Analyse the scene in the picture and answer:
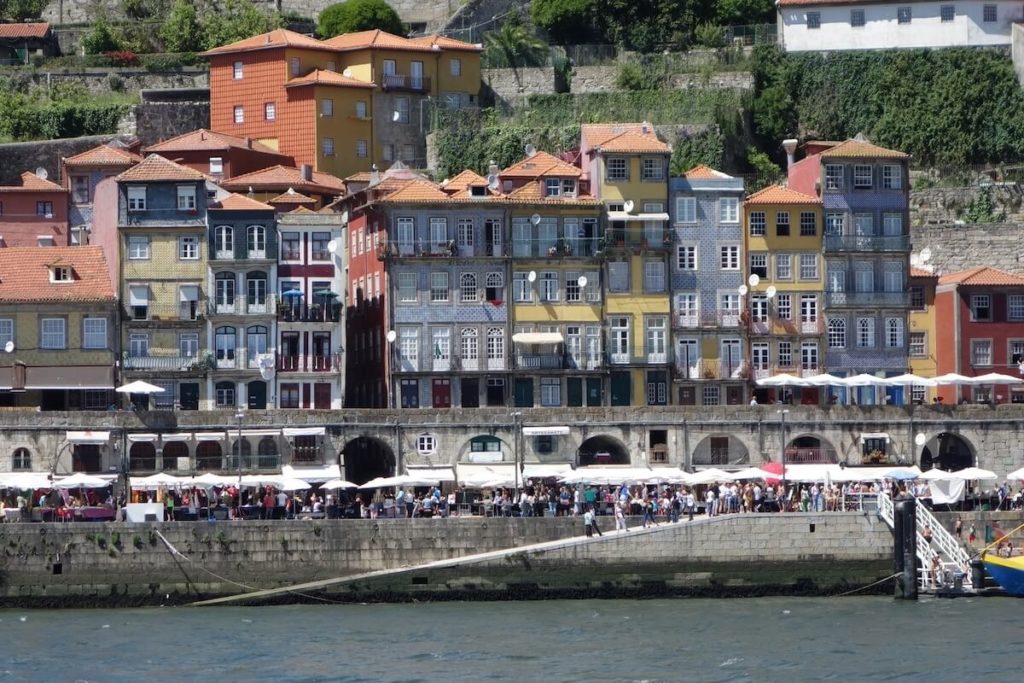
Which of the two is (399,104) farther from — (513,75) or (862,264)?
(862,264)

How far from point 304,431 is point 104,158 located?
1961 cm

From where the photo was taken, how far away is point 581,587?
7525 cm

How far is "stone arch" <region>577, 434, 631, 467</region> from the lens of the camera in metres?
85.2

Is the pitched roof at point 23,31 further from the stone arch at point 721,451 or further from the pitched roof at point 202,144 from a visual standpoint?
the stone arch at point 721,451

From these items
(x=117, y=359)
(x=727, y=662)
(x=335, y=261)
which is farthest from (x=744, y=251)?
(x=727, y=662)

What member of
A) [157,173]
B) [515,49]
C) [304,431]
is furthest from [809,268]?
[515,49]

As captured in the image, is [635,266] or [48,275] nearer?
[48,275]

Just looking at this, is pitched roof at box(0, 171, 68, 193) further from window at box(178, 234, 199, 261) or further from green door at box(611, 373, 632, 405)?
green door at box(611, 373, 632, 405)

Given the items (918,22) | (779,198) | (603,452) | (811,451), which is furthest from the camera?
(918,22)

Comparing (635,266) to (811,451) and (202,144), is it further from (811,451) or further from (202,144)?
(202,144)

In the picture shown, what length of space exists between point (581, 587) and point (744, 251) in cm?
1936

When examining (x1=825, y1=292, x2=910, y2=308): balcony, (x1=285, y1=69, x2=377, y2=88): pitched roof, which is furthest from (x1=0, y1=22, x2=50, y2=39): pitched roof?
(x1=825, y1=292, x2=910, y2=308): balcony

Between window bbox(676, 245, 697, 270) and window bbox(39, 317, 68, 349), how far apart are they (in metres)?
18.4

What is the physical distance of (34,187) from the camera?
9881 centimetres
